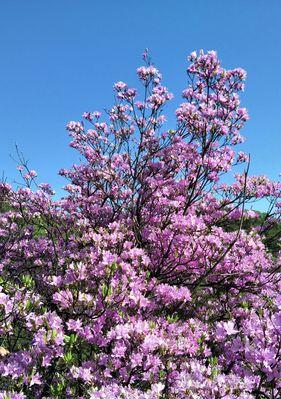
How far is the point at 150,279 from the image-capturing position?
6.21 metres

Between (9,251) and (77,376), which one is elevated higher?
(9,251)

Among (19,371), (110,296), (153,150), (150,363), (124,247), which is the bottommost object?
(19,371)

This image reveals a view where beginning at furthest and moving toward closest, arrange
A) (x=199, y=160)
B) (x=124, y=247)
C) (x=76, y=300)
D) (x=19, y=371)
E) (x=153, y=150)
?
(x=153, y=150), (x=199, y=160), (x=124, y=247), (x=76, y=300), (x=19, y=371)

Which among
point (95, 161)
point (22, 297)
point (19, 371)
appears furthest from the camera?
point (95, 161)

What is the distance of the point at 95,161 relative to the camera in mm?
10664

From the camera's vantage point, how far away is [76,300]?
15.4 ft

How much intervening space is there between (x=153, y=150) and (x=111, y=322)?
5.01 m

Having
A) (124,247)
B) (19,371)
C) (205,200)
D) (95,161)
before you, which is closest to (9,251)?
(95,161)

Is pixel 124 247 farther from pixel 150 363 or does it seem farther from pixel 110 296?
pixel 150 363

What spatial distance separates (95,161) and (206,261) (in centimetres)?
520

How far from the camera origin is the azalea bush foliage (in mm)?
4109

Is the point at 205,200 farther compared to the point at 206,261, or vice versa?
the point at 205,200

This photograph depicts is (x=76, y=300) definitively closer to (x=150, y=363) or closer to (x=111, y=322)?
(x=111, y=322)

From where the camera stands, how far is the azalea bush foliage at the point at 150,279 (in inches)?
162
